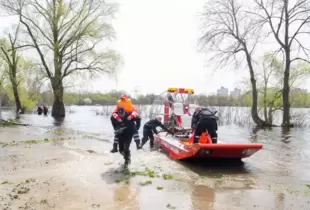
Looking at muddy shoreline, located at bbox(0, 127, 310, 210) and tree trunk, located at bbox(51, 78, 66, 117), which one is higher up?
tree trunk, located at bbox(51, 78, 66, 117)

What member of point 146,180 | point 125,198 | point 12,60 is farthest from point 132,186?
point 12,60

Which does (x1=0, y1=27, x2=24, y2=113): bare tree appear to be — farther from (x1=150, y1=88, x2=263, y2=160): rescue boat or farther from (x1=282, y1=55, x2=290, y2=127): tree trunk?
(x1=282, y1=55, x2=290, y2=127): tree trunk

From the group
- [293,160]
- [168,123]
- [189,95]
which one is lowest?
[293,160]

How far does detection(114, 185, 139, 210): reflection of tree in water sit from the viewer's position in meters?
5.14

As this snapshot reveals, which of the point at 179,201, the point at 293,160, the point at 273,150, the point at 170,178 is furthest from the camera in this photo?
the point at 273,150

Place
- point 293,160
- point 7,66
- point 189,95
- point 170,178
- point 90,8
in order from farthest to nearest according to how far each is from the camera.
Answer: point 7,66 → point 90,8 → point 189,95 → point 293,160 → point 170,178

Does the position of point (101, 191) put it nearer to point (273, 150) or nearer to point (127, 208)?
point (127, 208)

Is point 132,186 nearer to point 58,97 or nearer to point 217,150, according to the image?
point 217,150

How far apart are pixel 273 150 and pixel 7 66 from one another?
35806mm

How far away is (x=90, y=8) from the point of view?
2988 centimetres

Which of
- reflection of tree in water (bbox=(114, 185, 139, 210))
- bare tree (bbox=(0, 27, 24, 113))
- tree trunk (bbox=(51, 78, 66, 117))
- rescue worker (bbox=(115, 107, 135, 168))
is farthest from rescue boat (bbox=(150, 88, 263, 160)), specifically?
bare tree (bbox=(0, 27, 24, 113))

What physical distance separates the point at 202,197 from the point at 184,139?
582 cm

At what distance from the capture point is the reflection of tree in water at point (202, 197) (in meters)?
5.27

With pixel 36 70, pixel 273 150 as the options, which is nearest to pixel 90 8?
pixel 36 70
